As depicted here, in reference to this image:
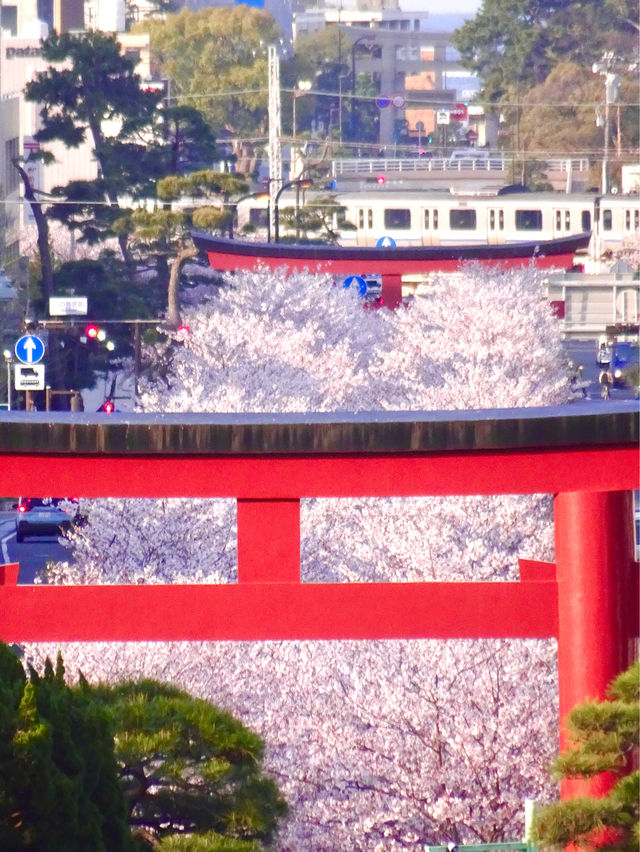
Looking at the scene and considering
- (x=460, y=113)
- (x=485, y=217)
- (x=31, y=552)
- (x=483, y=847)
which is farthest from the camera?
(x=460, y=113)

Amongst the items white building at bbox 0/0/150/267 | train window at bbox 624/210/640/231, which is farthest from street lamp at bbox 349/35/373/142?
train window at bbox 624/210/640/231

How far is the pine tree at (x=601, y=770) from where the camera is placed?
5789mm

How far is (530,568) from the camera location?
7.16m

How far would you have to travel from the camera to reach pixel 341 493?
6.99 m

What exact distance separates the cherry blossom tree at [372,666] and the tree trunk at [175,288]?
5.74 meters

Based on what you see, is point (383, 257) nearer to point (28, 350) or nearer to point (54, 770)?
point (28, 350)

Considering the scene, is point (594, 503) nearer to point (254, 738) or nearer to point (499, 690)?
point (254, 738)

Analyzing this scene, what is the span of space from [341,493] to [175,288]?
23835 millimetres

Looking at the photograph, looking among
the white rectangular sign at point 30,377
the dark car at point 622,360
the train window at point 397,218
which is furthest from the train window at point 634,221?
the white rectangular sign at point 30,377

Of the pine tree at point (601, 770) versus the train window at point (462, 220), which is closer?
the pine tree at point (601, 770)

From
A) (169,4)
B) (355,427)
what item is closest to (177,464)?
(355,427)

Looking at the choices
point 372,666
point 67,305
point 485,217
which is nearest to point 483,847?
point 372,666

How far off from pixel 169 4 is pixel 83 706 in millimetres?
81968

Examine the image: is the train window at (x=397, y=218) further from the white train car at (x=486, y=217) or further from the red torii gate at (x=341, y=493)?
the red torii gate at (x=341, y=493)
